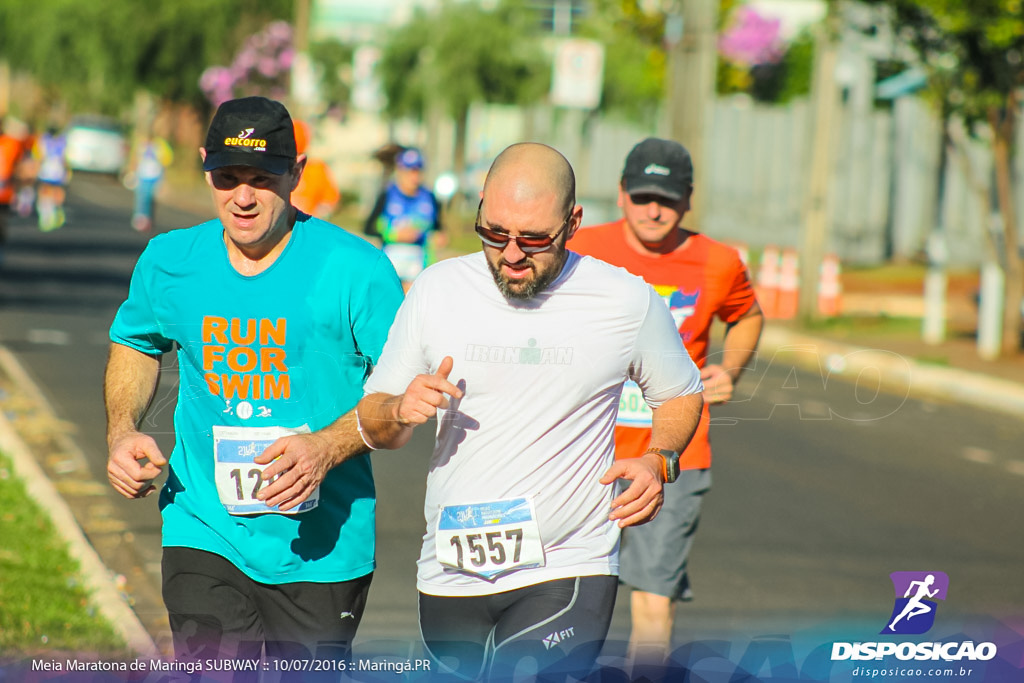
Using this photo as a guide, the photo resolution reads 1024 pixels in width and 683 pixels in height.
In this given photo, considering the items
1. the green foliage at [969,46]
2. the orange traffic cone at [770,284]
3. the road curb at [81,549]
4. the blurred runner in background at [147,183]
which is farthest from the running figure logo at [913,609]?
the blurred runner in background at [147,183]

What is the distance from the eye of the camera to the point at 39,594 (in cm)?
633

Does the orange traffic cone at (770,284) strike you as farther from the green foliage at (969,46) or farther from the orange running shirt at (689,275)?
the orange running shirt at (689,275)

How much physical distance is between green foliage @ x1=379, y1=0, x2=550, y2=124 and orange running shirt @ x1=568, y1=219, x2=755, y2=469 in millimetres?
32561

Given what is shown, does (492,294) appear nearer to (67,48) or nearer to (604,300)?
(604,300)

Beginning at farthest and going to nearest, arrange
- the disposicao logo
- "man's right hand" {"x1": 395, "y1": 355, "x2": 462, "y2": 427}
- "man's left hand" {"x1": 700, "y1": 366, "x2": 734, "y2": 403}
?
1. "man's left hand" {"x1": 700, "y1": 366, "x2": 734, "y2": 403}
2. the disposicao logo
3. "man's right hand" {"x1": 395, "y1": 355, "x2": 462, "y2": 427}

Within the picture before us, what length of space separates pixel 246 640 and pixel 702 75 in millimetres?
14821

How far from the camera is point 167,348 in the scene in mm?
4582

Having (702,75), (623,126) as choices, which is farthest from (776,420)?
(623,126)

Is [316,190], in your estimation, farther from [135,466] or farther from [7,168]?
[135,466]

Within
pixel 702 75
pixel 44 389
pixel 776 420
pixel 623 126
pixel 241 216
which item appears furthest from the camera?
pixel 623 126

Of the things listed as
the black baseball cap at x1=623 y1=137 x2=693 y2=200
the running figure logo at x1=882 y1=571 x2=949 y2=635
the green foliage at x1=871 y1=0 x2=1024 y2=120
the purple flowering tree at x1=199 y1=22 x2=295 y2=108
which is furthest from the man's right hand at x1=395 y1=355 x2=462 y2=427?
the purple flowering tree at x1=199 y1=22 x2=295 y2=108

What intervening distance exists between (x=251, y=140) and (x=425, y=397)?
1010 millimetres

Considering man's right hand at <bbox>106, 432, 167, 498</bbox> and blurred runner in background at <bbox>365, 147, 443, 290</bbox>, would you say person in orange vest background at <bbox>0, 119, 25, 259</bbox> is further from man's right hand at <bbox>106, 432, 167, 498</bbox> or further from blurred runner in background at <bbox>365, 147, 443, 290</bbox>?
man's right hand at <bbox>106, 432, 167, 498</bbox>

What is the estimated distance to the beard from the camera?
3924 mm
